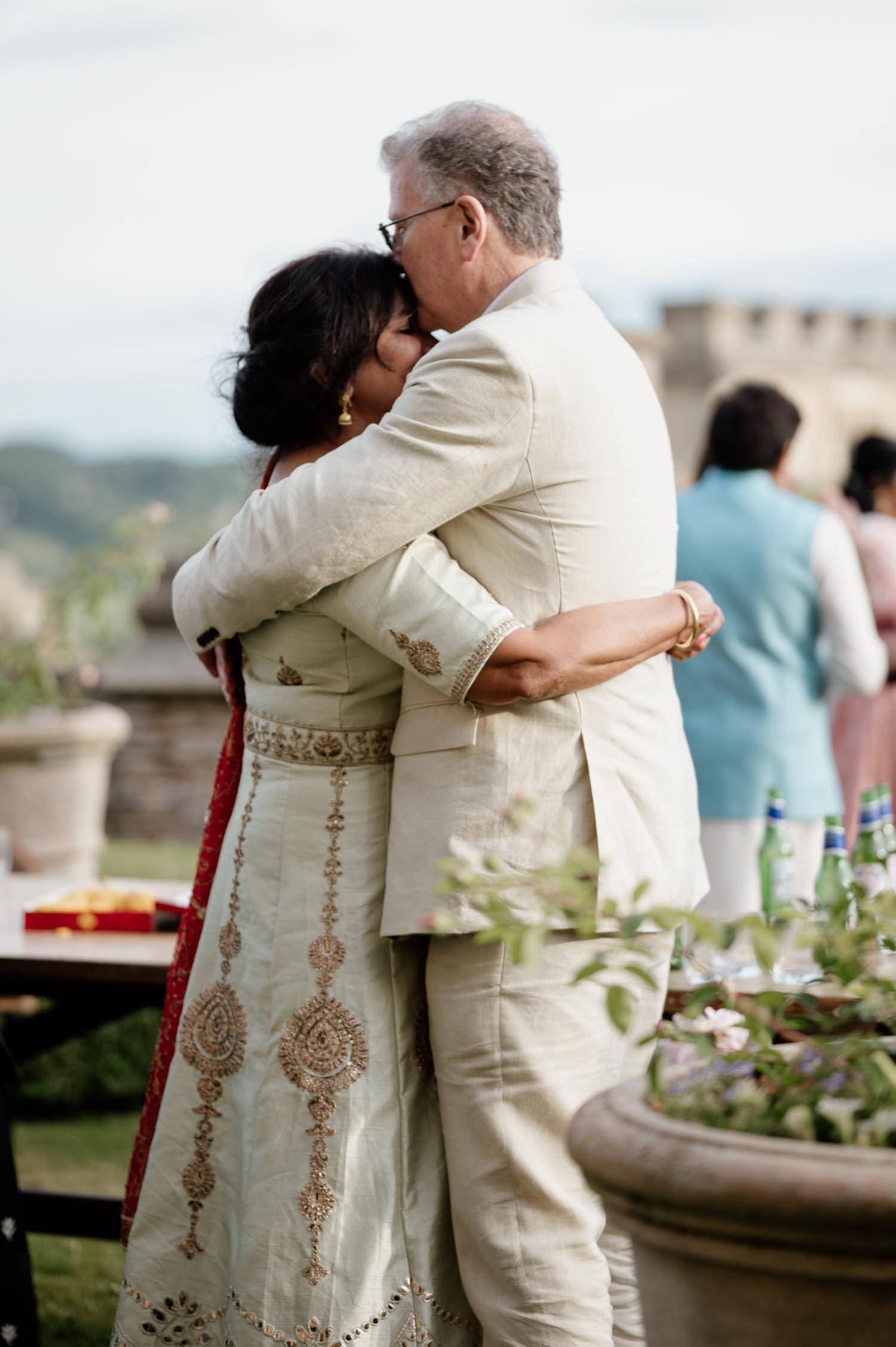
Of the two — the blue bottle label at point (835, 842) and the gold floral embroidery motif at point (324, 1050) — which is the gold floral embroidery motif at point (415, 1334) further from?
the blue bottle label at point (835, 842)

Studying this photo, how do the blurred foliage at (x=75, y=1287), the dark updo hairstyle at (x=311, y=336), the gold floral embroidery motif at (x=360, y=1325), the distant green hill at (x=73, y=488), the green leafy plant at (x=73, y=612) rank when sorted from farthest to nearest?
the distant green hill at (x=73, y=488) < the green leafy plant at (x=73, y=612) < the blurred foliage at (x=75, y=1287) < the dark updo hairstyle at (x=311, y=336) < the gold floral embroidery motif at (x=360, y=1325)

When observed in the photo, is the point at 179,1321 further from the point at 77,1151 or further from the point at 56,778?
the point at 56,778

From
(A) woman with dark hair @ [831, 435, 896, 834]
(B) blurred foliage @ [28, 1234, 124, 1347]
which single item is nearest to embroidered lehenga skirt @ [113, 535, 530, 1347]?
(B) blurred foliage @ [28, 1234, 124, 1347]

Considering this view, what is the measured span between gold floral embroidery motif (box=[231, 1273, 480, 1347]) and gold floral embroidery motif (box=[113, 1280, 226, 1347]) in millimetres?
90

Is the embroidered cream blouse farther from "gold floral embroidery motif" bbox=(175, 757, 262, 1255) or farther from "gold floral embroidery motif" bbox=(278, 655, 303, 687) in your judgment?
"gold floral embroidery motif" bbox=(175, 757, 262, 1255)

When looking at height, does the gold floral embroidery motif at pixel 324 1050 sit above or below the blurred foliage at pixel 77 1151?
above

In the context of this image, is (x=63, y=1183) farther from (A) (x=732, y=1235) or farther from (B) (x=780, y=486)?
(A) (x=732, y=1235)

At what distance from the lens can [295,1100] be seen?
2.06 metres

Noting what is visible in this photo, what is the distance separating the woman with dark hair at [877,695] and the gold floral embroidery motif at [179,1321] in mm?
3088

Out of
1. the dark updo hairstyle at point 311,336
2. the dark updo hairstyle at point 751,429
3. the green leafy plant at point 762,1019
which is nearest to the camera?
the green leafy plant at point 762,1019

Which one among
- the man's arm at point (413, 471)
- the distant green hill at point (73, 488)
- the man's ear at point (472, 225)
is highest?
the distant green hill at point (73, 488)

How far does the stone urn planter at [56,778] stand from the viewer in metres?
A: 6.53

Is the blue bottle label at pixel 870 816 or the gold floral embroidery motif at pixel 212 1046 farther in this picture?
the blue bottle label at pixel 870 816

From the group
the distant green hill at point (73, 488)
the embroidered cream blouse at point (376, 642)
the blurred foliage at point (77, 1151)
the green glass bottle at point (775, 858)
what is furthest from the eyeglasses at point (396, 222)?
the distant green hill at point (73, 488)
